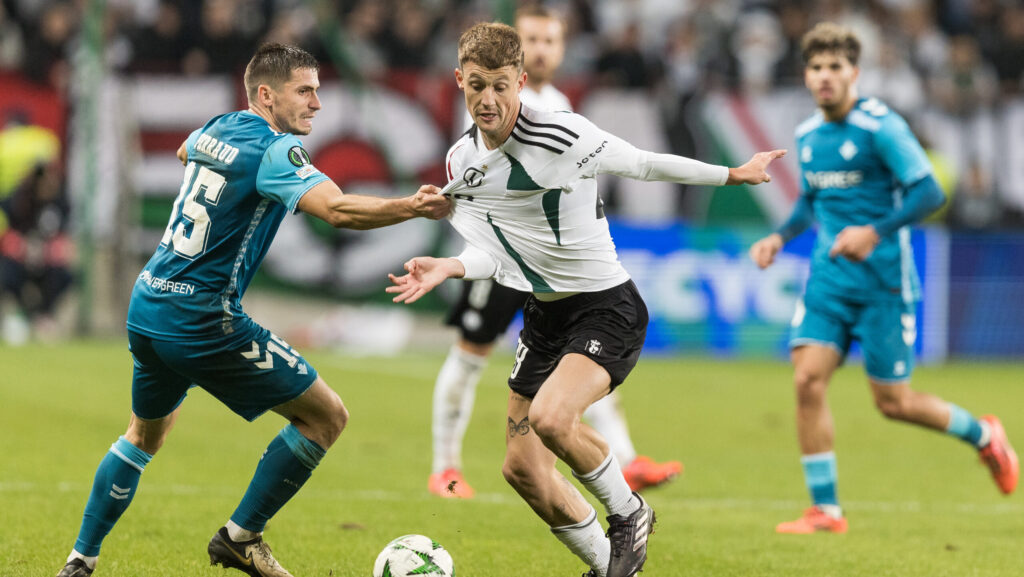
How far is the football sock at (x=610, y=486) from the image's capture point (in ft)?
17.7

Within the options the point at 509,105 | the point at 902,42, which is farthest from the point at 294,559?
the point at 902,42

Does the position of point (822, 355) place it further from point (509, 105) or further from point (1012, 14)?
point (1012, 14)

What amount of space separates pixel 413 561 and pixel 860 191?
3.53 metres

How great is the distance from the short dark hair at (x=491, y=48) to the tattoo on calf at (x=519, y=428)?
1.39 metres

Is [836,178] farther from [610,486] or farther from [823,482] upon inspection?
[610,486]

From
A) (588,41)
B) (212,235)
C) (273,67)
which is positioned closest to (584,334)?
(212,235)

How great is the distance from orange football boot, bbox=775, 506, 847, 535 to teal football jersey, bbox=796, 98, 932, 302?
120 centimetres

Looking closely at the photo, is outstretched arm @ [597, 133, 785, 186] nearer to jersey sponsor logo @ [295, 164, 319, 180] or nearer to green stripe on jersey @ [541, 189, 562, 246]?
green stripe on jersey @ [541, 189, 562, 246]

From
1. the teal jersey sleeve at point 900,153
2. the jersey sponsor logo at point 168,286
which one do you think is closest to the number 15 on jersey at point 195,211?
the jersey sponsor logo at point 168,286

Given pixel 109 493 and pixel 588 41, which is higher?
pixel 588 41

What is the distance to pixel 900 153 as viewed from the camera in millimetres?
7230

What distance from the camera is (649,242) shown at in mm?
16094

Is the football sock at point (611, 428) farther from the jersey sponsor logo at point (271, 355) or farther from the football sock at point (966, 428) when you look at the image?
the jersey sponsor logo at point (271, 355)

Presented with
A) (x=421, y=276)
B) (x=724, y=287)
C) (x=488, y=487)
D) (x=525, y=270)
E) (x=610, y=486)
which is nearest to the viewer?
(x=421, y=276)
